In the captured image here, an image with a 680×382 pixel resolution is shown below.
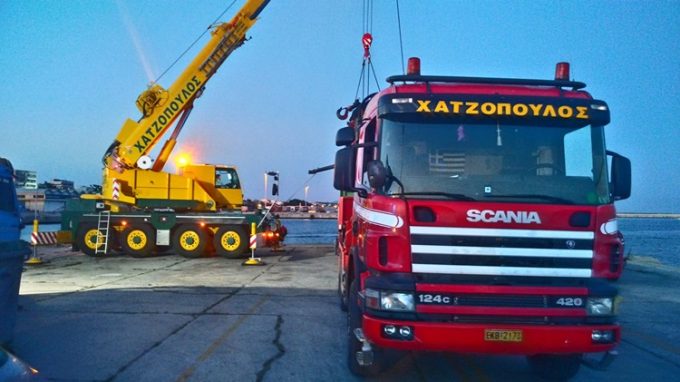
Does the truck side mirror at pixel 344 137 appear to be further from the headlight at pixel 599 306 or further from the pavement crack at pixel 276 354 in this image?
the headlight at pixel 599 306

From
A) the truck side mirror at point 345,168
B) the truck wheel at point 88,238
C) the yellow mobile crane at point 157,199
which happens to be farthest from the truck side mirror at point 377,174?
the truck wheel at point 88,238

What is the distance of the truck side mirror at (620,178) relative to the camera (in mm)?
5023

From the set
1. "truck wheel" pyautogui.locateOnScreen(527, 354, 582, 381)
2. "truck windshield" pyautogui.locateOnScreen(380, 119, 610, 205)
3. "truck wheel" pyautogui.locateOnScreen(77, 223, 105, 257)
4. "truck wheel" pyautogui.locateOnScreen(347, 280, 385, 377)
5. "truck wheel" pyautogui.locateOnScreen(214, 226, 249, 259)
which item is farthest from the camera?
"truck wheel" pyautogui.locateOnScreen(77, 223, 105, 257)

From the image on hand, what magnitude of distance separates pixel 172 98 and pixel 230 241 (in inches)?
220

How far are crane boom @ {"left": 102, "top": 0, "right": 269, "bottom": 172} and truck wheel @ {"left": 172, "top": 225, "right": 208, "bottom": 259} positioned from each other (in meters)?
2.94

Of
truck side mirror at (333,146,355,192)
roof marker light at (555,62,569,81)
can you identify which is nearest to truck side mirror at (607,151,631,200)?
roof marker light at (555,62,569,81)

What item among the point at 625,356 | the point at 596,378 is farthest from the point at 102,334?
the point at 625,356

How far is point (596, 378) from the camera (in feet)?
18.9

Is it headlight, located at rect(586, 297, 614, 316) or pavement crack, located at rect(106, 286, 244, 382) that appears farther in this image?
pavement crack, located at rect(106, 286, 244, 382)

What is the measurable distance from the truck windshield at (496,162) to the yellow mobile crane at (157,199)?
43.5 feet

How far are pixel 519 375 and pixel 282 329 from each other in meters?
3.39

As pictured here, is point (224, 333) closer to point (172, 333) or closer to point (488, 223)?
point (172, 333)

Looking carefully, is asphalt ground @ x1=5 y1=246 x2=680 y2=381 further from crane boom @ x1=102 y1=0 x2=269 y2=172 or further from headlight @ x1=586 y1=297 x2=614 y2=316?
crane boom @ x1=102 y1=0 x2=269 y2=172

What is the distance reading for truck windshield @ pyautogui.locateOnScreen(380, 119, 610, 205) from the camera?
471cm
